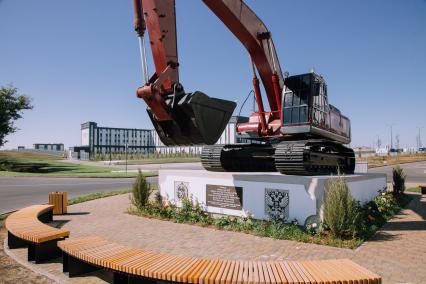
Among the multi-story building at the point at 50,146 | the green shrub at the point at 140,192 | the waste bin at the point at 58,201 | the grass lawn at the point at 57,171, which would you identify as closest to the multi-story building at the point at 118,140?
the multi-story building at the point at 50,146

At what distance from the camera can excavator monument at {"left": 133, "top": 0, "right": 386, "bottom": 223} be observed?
650 cm

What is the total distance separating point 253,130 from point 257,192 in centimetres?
263

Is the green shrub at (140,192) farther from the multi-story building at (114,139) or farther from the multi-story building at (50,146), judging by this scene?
the multi-story building at (50,146)

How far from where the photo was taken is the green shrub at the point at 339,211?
7078 millimetres

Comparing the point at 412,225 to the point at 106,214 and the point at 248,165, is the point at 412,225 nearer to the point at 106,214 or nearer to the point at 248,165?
the point at 248,165

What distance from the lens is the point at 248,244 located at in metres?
6.95

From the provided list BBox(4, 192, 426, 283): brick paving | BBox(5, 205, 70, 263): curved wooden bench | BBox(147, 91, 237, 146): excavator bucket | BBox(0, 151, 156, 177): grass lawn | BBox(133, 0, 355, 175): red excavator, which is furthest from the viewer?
BBox(0, 151, 156, 177): grass lawn

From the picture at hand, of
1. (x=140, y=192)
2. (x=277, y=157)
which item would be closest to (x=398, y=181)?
(x=277, y=157)

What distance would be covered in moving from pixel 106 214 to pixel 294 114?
695cm

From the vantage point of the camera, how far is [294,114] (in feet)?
30.4

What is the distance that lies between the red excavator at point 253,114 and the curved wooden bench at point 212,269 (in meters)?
2.68

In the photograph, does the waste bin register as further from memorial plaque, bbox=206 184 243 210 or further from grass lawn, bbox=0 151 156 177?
grass lawn, bbox=0 151 156 177

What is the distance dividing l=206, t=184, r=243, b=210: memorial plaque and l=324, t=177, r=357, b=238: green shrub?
8.43 ft

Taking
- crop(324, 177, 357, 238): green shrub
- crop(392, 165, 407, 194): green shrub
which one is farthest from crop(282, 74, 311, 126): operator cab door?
crop(392, 165, 407, 194): green shrub
